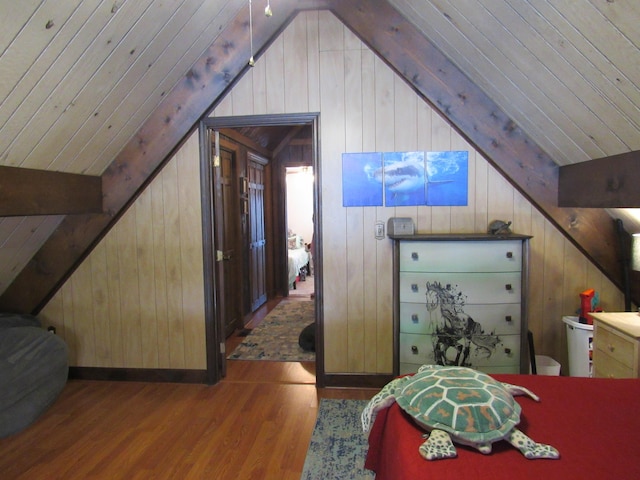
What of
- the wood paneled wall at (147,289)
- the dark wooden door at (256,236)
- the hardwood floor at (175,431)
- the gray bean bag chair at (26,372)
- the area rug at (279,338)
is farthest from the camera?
the dark wooden door at (256,236)

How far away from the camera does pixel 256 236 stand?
219 inches

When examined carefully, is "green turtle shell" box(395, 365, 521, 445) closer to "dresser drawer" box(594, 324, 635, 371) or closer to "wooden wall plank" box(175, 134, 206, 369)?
"dresser drawer" box(594, 324, 635, 371)

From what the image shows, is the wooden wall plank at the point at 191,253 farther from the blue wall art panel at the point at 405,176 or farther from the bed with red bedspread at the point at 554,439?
the bed with red bedspread at the point at 554,439

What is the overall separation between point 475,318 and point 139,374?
2639 millimetres

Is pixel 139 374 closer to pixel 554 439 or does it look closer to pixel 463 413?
pixel 463 413

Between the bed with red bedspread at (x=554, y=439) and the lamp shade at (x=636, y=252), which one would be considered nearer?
the bed with red bedspread at (x=554, y=439)

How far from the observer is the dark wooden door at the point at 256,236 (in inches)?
210

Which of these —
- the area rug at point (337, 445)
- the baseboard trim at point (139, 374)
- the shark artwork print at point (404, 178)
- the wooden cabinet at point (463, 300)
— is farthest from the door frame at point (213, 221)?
the wooden cabinet at point (463, 300)

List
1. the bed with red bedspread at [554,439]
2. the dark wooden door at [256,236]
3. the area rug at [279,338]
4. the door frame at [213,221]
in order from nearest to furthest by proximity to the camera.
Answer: the bed with red bedspread at [554,439] → the door frame at [213,221] → the area rug at [279,338] → the dark wooden door at [256,236]

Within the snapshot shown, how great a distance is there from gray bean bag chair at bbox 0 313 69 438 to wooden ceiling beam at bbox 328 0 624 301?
315cm

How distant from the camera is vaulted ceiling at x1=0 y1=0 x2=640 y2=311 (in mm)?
1861

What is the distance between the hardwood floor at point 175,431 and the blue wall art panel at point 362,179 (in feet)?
4.75

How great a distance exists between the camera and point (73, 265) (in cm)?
336

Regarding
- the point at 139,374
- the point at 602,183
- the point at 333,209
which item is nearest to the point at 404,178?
the point at 333,209
